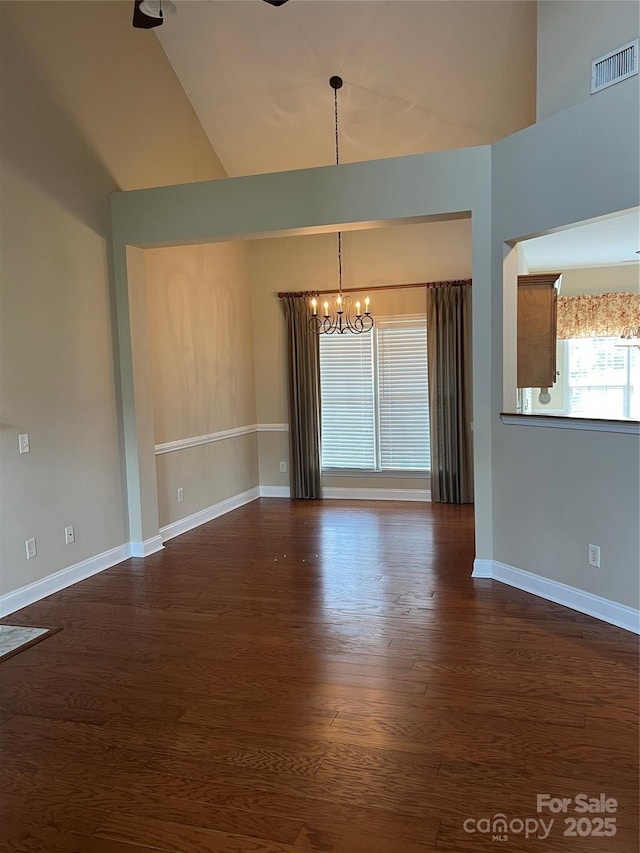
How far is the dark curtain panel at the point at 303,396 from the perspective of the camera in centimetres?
717

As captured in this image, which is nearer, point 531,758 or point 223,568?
point 531,758

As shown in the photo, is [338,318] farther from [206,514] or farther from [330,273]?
[206,514]

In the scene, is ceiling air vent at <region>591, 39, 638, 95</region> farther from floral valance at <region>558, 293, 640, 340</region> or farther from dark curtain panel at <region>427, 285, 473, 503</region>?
floral valance at <region>558, 293, 640, 340</region>

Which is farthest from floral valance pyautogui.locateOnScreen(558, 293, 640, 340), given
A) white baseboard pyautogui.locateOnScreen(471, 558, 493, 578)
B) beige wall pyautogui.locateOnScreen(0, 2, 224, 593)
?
beige wall pyautogui.locateOnScreen(0, 2, 224, 593)

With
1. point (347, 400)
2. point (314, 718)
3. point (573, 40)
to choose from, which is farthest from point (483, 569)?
point (573, 40)

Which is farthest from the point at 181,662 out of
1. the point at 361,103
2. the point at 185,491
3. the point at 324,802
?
the point at 361,103

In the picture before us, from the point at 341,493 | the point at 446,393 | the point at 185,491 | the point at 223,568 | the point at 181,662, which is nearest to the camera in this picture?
the point at 181,662

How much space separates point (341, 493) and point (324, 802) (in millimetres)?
5326

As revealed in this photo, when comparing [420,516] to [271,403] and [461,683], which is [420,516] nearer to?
[271,403]

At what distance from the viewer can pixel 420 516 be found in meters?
6.19

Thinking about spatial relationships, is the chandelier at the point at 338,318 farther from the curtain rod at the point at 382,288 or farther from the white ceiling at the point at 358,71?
the white ceiling at the point at 358,71

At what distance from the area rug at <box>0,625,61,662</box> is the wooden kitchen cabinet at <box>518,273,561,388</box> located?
166 inches

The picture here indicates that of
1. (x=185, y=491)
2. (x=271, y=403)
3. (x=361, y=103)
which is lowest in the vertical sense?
(x=185, y=491)

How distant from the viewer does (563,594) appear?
374cm
